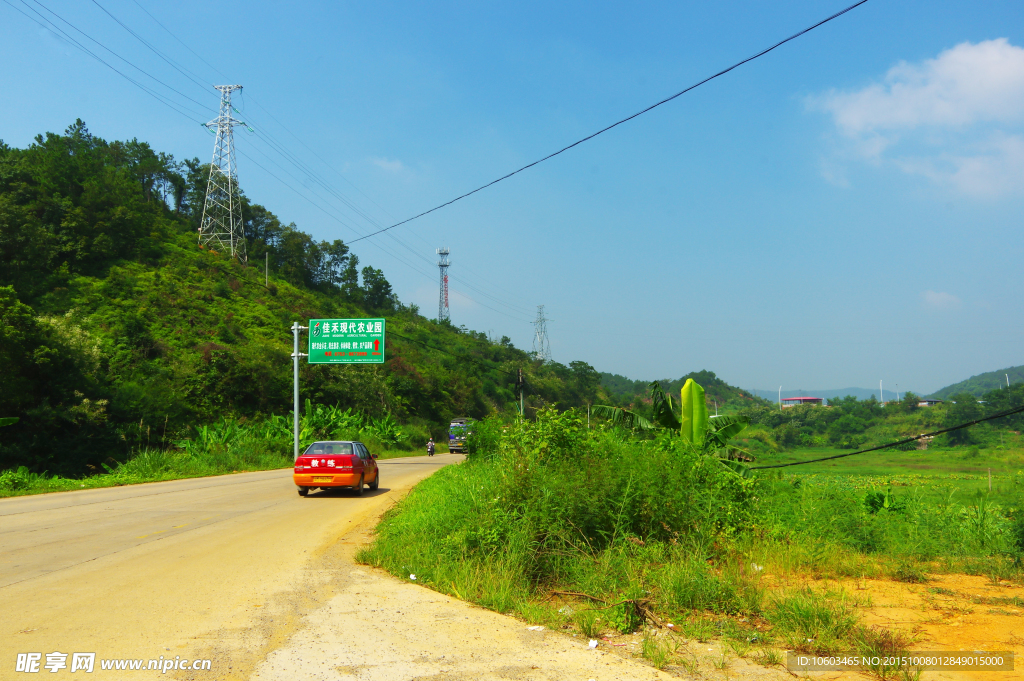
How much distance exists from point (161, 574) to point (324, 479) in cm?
1026

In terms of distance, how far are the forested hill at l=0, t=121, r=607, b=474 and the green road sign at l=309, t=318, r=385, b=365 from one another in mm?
7992

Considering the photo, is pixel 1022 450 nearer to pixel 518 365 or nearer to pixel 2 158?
pixel 518 365

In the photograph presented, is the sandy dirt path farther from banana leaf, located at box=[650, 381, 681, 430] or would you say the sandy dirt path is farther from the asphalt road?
banana leaf, located at box=[650, 381, 681, 430]

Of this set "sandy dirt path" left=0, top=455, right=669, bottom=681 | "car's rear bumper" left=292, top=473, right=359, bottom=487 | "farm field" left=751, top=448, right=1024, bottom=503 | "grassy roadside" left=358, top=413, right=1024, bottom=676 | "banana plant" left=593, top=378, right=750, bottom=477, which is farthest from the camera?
"farm field" left=751, top=448, right=1024, bottom=503

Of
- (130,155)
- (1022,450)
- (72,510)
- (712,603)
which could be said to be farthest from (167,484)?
(130,155)

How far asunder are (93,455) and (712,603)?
110 feet

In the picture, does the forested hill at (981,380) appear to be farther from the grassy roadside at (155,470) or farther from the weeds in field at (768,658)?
the weeds in field at (768,658)

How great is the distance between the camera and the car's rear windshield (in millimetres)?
19091

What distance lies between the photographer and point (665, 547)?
855 cm

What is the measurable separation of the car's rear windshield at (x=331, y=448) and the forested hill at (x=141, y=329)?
5892mm

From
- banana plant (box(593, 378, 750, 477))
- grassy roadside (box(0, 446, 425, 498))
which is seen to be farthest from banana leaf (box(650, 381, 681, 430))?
grassy roadside (box(0, 446, 425, 498))

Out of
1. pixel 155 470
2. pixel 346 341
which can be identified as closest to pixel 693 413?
pixel 155 470

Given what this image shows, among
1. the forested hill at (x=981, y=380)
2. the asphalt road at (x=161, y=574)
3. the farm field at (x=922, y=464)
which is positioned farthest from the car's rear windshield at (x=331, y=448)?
the forested hill at (x=981, y=380)

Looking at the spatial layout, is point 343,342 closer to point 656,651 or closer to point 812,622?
point 656,651
